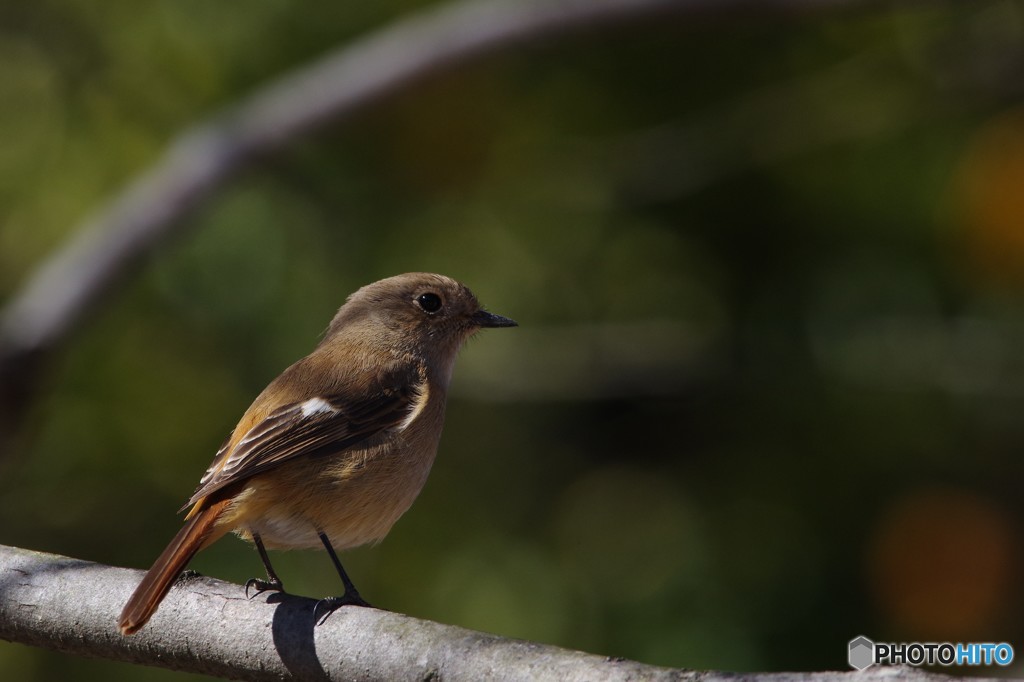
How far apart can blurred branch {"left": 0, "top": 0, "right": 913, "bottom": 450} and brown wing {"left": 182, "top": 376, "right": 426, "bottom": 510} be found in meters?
1.83

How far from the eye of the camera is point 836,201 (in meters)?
5.47

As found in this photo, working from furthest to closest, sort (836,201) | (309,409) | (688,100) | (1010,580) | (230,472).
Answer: (688,100)
(836,201)
(1010,580)
(309,409)
(230,472)

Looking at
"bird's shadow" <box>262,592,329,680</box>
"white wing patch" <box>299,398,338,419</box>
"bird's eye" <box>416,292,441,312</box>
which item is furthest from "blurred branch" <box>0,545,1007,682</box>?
"bird's eye" <box>416,292,441,312</box>

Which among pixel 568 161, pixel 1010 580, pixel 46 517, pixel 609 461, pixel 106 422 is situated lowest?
pixel 1010 580

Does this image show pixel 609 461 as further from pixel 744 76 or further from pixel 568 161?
pixel 744 76

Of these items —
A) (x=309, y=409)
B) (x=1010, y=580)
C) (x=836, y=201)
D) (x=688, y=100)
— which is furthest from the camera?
(x=688, y=100)

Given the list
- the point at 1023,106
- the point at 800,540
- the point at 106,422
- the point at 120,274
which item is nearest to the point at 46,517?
the point at 106,422

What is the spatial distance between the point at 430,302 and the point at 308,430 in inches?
36.3

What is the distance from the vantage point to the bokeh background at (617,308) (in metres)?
5.03

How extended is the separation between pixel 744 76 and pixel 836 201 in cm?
93

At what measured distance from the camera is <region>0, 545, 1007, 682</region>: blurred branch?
2.56m

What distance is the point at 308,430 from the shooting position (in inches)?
139

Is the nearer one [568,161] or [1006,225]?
[1006,225]

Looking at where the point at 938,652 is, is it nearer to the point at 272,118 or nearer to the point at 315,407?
the point at 315,407
